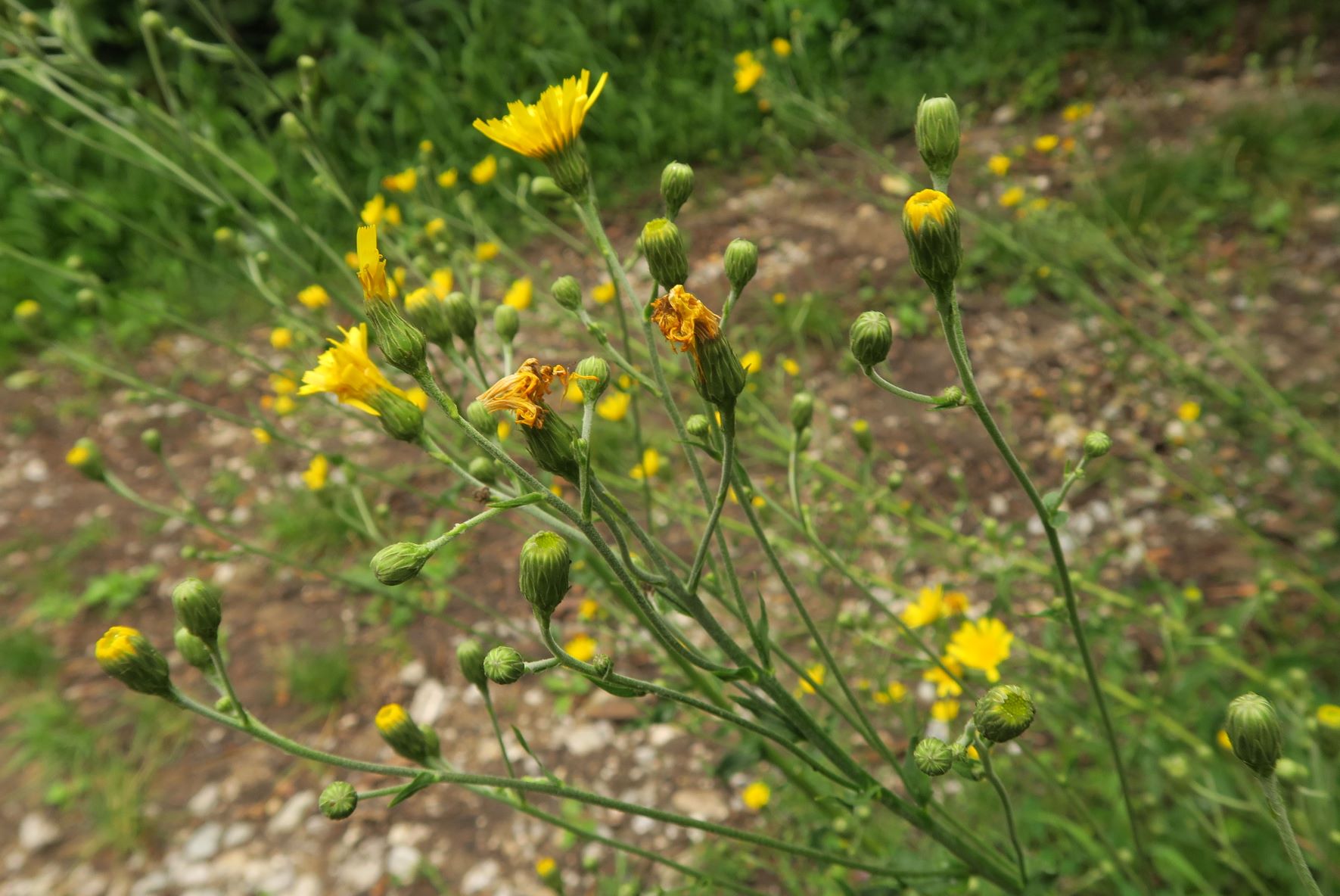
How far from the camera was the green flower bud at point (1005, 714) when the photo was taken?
1068 mm

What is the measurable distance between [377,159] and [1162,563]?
4.58m

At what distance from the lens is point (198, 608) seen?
1.24 m

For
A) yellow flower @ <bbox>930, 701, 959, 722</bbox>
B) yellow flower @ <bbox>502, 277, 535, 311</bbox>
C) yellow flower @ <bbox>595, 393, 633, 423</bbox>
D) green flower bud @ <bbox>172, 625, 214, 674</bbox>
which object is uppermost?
green flower bud @ <bbox>172, 625, 214, 674</bbox>

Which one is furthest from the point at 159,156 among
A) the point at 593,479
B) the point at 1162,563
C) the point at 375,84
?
the point at 375,84

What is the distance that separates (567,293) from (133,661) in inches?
32.3

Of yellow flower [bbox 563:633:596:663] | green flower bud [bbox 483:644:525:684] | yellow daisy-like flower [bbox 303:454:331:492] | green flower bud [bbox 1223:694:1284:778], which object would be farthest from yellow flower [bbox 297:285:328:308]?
green flower bud [bbox 1223:694:1284:778]

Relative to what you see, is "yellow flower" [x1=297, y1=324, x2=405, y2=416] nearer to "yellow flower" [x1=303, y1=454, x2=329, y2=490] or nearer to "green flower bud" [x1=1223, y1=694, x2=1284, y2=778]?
"green flower bud" [x1=1223, y1=694, x2=1284, y2=778]

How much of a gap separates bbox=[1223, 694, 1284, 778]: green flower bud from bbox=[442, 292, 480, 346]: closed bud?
3.70 feet

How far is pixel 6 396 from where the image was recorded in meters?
5.24

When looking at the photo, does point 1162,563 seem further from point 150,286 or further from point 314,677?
point 150,286

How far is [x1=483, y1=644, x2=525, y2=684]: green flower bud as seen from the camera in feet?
3.29

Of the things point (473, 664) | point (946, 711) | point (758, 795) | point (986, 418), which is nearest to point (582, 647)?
point (758, 795)

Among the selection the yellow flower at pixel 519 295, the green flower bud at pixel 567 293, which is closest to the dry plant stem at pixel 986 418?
the green flower bud at pixel 567 293

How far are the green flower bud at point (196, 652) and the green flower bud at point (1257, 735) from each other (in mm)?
1393
